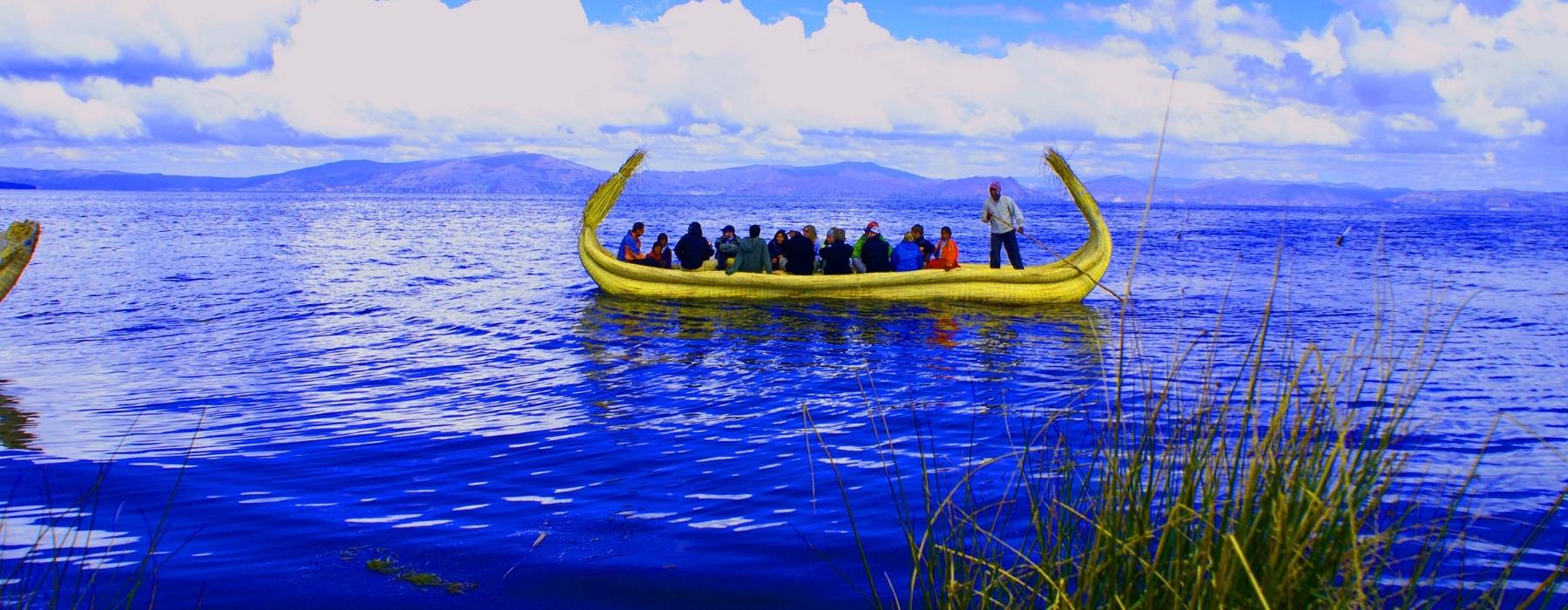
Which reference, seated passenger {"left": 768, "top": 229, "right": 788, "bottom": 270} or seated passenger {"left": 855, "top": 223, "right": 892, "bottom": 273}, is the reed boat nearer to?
seated passenger {"left": 768, "top": 229, "right": 788, "bottom": 270}

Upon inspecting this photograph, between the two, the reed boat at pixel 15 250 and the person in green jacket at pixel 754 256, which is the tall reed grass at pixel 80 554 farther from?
the person in green jacket at pixel 754 256

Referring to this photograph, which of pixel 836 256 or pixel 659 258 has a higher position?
pixel 836 256

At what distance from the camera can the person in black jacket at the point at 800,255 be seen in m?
15.6

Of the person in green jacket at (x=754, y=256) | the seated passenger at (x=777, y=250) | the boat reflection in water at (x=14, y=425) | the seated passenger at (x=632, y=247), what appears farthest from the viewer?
the seated passenger at (x=632, y=247)

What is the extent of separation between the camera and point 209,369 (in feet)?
35.5

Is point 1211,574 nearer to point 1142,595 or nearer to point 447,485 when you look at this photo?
point 1142,595

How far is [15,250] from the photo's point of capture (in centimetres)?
1141

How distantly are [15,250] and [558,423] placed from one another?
22.9ft

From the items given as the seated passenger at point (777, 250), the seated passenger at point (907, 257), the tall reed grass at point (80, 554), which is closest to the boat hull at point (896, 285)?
the seated passenger at point (907, 257)

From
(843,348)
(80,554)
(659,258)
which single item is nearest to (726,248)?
(659,258)

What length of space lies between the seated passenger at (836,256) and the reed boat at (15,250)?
9.10 metres

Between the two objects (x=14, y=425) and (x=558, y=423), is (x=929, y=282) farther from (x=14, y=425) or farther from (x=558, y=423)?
(x=14, y=425)

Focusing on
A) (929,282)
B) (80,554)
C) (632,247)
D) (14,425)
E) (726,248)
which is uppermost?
(726,248)

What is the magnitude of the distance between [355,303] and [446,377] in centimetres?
830
